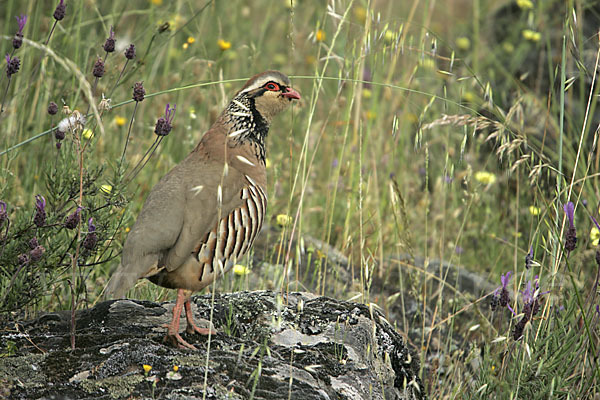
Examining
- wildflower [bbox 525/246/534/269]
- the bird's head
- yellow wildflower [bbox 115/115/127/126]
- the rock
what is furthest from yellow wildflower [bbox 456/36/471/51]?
wildflower [bbox 525/246/534/269]

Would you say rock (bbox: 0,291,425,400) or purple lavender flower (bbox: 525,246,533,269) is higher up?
purple lavender flower (bbox: 525,246,533,269)

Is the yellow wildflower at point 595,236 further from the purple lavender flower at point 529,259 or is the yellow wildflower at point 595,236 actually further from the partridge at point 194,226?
the partridge at point 194,226

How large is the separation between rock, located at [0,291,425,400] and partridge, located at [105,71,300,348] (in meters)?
0.16

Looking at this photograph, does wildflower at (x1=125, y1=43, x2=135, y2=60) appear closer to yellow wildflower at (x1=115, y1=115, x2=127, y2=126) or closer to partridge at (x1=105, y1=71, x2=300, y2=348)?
partridge at (x1=105, y1=71, x2=300, y2=348)

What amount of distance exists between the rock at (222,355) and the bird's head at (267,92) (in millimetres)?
1037

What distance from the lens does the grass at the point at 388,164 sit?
3121mm

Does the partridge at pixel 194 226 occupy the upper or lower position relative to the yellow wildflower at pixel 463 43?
lower

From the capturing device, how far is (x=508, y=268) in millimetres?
5324

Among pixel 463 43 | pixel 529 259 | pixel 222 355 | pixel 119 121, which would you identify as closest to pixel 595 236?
pixel 529 259

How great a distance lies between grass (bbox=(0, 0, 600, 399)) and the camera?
3.12 m

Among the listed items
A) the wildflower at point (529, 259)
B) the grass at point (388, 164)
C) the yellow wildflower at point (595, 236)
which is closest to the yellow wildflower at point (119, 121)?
the grass at point (388, 164)

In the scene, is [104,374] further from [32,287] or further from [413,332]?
[413,332]

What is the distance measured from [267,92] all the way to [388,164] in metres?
2.27

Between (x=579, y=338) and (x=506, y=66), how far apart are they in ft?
17.0
